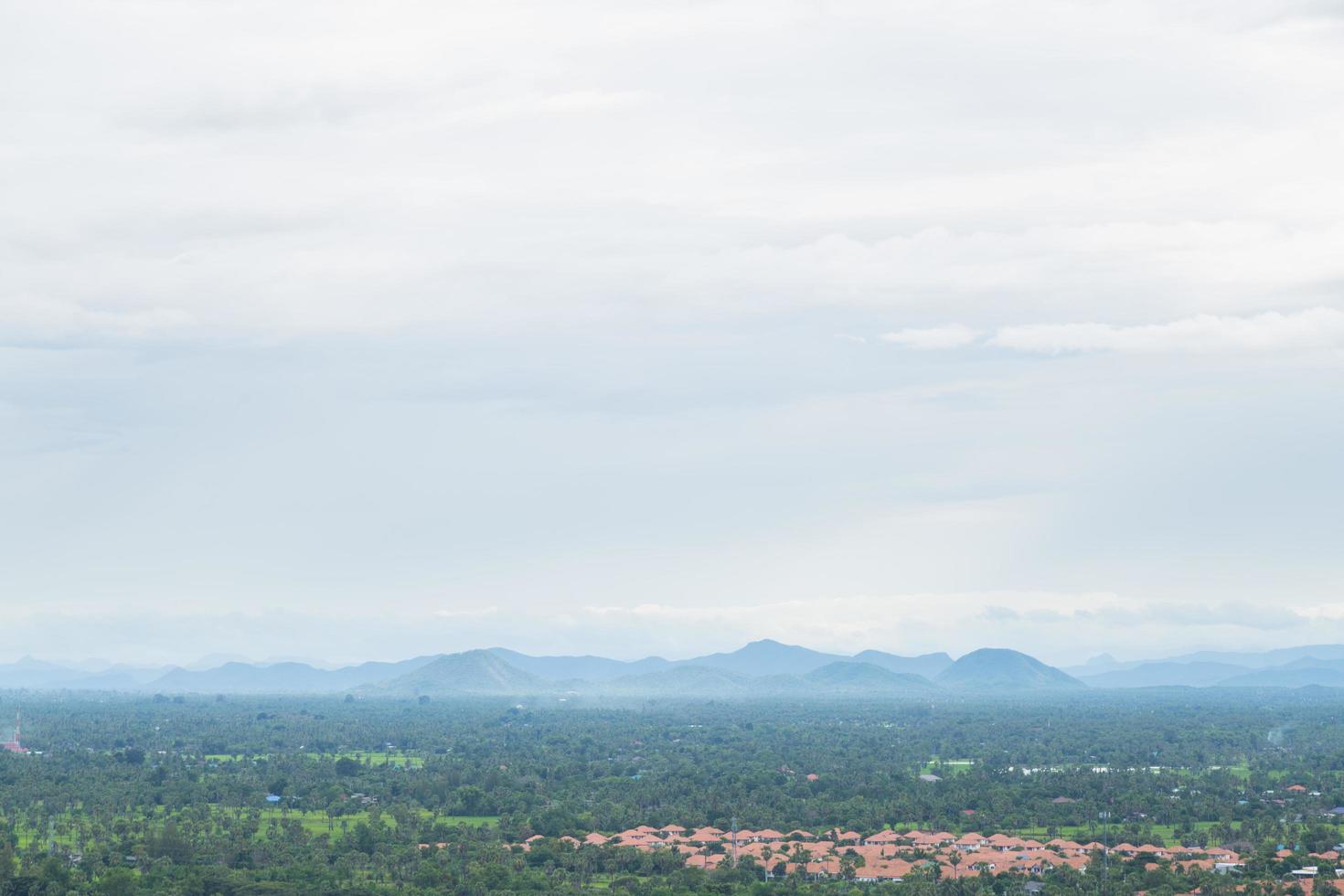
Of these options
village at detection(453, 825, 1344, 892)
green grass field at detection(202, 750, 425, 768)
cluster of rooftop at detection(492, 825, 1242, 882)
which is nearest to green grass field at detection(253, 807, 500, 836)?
village at detection(453, 825, 1344, 892)

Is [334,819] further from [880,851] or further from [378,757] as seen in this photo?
[378,757]

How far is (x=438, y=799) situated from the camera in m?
127

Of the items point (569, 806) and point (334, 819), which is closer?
point (334, 819)

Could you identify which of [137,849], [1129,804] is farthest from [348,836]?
[1129,804]

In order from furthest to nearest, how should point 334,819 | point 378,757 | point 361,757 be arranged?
point 378,757
point 361,757
point 334,819

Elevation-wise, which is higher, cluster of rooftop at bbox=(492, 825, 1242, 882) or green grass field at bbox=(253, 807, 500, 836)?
cluster of rooftop at bbox=(492, 825, 1242, 882)

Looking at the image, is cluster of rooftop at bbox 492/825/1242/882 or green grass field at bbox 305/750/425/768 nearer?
cluster of rooftop at bbox 492/825/1242/882

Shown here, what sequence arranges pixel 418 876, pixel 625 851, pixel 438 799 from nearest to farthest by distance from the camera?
pixel 418 876
pixel 625 851
pixel 438 799

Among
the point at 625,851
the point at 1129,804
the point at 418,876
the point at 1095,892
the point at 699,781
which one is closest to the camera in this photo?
the point at 1095,892

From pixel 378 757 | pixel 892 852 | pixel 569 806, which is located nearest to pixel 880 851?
pixel 892 852

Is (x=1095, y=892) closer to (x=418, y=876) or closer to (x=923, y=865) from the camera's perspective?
(x=923, y=865)

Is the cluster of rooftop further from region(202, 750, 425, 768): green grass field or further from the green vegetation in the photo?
region(202, 750, 425, 768): green grass field

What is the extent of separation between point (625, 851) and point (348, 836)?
66.8ft

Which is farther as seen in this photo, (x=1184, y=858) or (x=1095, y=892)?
(x=1184, y=858)
